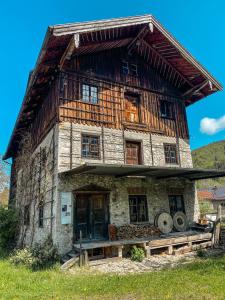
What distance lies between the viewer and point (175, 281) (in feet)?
23.5

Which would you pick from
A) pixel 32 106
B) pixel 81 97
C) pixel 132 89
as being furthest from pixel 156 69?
pixel 32 106

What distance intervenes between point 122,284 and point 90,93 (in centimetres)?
962

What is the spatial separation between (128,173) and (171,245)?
3825 mm

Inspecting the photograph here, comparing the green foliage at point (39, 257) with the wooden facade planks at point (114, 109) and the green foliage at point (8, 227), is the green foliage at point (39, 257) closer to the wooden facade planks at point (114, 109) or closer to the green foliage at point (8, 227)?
the green foliage at point (8, 227)

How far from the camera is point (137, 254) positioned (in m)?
10.8

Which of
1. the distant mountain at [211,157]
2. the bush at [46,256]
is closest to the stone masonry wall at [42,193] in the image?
the bush at [46,256]

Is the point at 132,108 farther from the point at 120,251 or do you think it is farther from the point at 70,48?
the point at 120,251

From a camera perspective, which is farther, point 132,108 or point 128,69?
point 128,69

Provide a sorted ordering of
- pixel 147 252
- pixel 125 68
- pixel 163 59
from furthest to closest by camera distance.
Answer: pixel 163 59 → pixel 125 68 → pixel 147 252

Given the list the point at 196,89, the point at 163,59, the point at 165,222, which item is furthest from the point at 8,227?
the point at 196,89

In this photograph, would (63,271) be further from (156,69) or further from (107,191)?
(156,69)

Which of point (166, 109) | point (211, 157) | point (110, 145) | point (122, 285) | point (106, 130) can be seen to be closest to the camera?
point (122, 285)

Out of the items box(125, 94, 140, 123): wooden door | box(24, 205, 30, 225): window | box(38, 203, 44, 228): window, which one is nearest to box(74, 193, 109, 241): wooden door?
box(38, 203, 44, 228): window

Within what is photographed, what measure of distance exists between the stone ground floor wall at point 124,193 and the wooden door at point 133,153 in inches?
43.4
